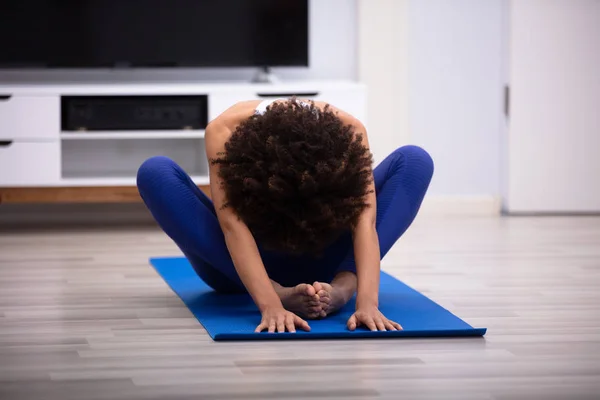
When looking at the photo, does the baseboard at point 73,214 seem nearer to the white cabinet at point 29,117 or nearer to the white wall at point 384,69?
the white cabinet at point 29,117

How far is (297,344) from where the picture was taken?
7.14ft

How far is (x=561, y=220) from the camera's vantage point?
193 inches

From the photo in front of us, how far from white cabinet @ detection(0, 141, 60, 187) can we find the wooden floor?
87 centimetres

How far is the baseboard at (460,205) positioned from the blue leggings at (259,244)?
252 centimetres

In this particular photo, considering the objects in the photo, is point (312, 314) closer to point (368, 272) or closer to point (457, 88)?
point (368, 272)

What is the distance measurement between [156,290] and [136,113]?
177 cm

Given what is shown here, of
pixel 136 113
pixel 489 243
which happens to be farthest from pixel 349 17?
pixel 489 243

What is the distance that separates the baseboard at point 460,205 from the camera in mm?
5215

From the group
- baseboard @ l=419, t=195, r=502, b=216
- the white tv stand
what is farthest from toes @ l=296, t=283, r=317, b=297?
baseboard @ l=419, t=195, r=502, b=216

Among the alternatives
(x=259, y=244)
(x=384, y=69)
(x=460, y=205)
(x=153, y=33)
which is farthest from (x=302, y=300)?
(x=460, y=205)

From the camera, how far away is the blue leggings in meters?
2.54

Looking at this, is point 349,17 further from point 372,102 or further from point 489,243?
point 489,243

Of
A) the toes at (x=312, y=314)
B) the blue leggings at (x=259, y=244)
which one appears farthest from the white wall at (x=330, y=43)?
the toes at (x=312, y=314)

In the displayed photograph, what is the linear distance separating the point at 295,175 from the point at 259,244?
30 cm
